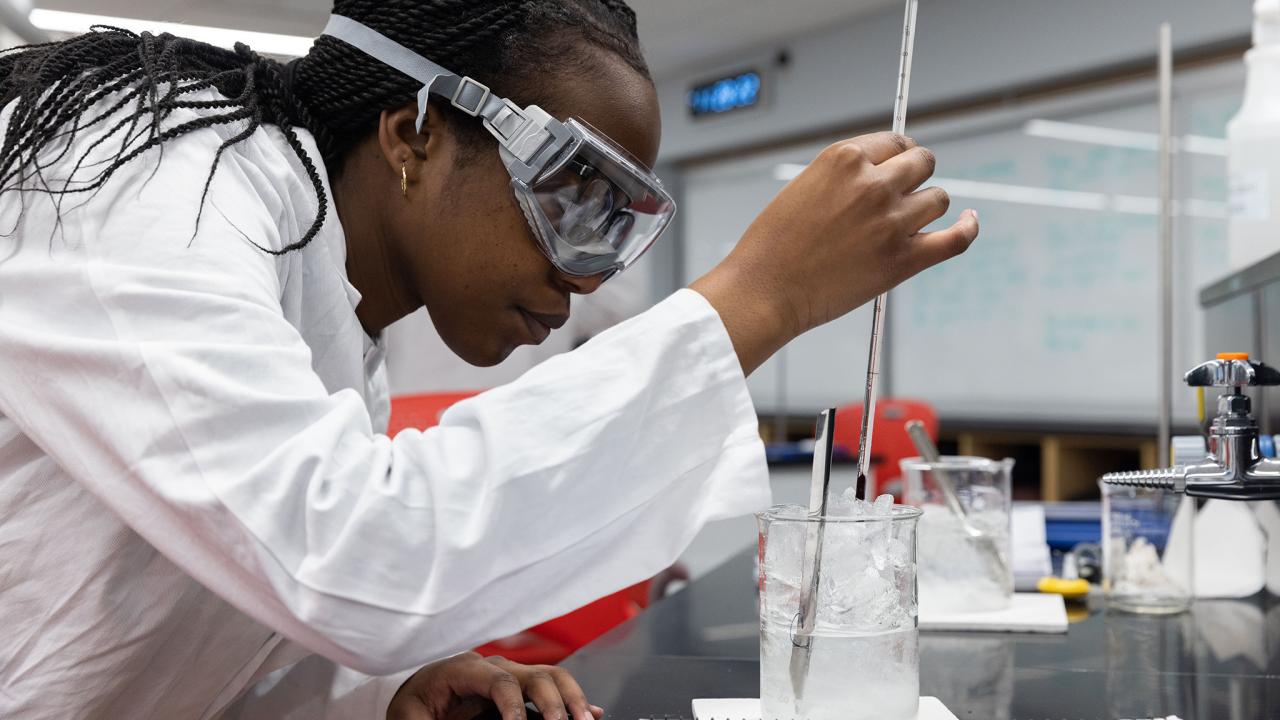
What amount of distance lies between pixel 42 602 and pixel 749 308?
1.84 ft

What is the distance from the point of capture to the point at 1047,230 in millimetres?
4727

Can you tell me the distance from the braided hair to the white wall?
3902mm

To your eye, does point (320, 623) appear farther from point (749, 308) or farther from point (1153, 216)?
point (1153, 216)

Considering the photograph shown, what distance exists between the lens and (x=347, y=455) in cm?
67

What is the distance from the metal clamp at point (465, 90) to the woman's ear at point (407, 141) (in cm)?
4

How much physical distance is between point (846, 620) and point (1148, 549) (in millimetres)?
790

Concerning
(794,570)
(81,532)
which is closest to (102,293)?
(81,532)

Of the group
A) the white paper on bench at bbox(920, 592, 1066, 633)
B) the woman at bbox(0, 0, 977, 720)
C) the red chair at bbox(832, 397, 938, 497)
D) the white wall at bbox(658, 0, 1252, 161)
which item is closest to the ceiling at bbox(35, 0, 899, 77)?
the white wall at bbox(658, 0, 1252, 161)

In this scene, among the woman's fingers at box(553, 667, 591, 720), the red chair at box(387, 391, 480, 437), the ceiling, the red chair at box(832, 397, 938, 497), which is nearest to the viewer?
the woman's fingers at box(553, 667, 591, 720)

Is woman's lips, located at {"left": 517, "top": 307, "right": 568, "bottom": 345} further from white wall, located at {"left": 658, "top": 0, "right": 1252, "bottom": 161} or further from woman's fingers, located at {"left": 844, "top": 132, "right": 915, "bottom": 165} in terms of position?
white wall, located at {"left": 658, "top": 0, "right": 1252, "bottom": 161}

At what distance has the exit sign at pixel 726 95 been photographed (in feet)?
19.3

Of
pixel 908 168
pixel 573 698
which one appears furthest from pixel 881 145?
pixel 573 698

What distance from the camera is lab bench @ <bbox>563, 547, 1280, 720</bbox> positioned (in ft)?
2.94

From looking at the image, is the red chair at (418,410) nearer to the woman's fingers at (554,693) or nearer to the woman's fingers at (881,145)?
the woman's fingers at (554,693)
